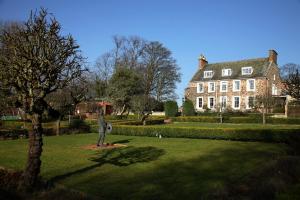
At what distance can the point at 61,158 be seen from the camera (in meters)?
13.5

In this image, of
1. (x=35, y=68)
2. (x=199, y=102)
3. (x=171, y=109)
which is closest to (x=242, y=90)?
(x=199, y=102)

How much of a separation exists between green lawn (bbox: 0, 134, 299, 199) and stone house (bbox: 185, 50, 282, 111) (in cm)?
3130

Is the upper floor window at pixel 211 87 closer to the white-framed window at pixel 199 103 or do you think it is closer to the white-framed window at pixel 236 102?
the white-framed window at pixel 199 103

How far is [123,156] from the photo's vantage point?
14203 mm

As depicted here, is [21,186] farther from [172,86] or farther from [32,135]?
[172,86]

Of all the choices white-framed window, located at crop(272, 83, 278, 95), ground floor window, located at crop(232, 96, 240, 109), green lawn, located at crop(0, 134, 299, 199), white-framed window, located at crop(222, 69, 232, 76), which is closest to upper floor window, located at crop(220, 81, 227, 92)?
white-framed window, located at crop(222, 69, 232, 76)

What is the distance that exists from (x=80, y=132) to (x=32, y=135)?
18.6m

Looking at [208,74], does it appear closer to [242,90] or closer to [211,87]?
[211,87]

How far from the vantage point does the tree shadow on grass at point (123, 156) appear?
472 inches

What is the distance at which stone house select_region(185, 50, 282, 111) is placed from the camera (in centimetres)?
4834

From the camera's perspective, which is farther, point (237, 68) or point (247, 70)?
point (237, 68)

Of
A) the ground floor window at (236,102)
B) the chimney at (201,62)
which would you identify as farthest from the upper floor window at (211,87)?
the chimney at (201,62)

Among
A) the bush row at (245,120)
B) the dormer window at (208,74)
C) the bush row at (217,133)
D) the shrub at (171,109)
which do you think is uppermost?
the dormer window at (208,74)

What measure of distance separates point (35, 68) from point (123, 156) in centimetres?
657
